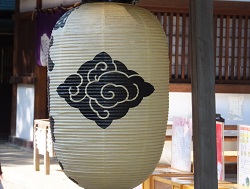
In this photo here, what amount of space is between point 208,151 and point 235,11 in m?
6.16

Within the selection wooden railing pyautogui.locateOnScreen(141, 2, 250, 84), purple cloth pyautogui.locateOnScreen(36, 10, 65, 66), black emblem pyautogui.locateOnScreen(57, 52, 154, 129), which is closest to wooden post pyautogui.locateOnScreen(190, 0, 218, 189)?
black emblem pyautogui.locateOnScreen(57, 52, 154, 129)

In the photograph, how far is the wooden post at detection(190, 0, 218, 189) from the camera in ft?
16.9

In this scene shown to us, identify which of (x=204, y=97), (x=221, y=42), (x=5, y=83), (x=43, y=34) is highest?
(x=43, y=34)

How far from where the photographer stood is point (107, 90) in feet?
15.9

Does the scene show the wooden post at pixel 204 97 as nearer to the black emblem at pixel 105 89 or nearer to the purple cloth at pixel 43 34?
the black emblem at pixel 105 89

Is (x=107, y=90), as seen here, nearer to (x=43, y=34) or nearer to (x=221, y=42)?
(x=221, y=42)

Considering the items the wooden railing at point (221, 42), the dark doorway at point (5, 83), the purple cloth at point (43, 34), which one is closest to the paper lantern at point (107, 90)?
the wooden railing at point (221, 42)

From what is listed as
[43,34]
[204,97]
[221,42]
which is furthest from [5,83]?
[204,97]

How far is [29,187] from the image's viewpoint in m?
11.8

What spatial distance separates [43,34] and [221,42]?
6.12 metres

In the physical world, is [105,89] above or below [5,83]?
below

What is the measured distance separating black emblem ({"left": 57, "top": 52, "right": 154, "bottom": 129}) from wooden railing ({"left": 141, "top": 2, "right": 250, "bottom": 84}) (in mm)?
5863

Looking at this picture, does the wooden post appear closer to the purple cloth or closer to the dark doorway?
the purple cloth

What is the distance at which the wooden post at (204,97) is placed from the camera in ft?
16.9
